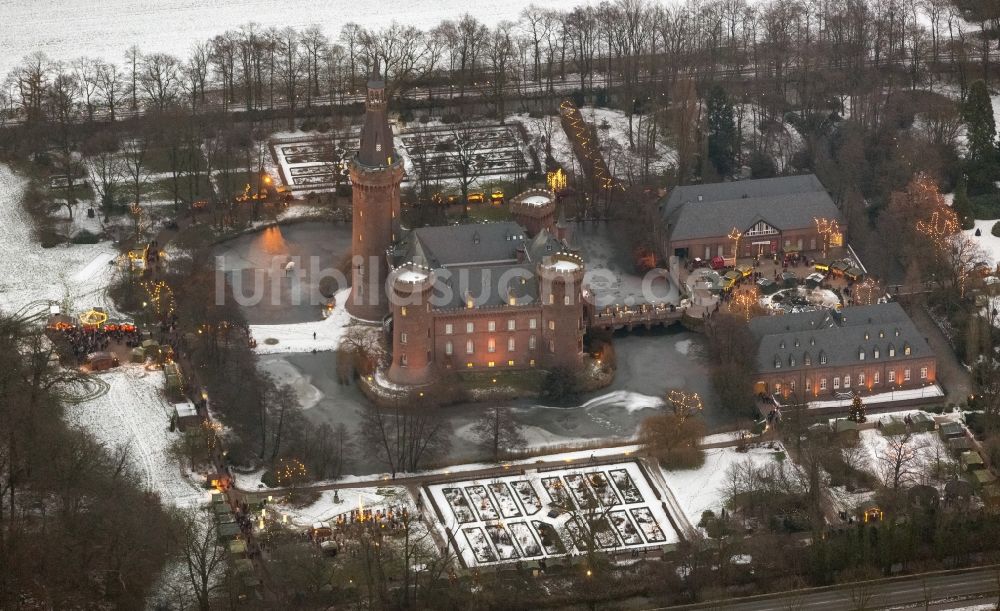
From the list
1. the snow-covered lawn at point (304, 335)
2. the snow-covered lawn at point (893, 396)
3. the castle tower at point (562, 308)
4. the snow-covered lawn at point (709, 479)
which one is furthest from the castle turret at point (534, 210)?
the snow-covered lawn at point (709, 479)

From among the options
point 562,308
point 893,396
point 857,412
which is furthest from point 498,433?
point 893,396

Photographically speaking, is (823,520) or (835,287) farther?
(835,287)

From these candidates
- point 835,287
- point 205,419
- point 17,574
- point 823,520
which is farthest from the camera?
point 835,287

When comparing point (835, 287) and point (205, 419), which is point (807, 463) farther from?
point (205, 419)

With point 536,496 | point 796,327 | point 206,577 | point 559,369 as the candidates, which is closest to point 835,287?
point 796,327

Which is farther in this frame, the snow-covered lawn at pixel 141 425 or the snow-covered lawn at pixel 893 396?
the snow-covered lawn at pixel 893 396

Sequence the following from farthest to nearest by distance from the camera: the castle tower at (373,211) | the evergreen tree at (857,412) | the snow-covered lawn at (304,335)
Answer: the castle tower at (373,211) < the snow-covered lawn at (304,335) < the evergreen tree at (857,412)

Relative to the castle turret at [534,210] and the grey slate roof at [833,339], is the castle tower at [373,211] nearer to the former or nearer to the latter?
the castle turret at [534,210]

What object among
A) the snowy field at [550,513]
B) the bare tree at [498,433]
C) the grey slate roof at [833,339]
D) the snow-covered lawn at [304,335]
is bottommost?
the snowy field at [550,513]

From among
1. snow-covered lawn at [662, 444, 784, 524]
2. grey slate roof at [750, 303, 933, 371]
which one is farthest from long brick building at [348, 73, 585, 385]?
snow-covered lawn at [662, 444, 784, 524]
